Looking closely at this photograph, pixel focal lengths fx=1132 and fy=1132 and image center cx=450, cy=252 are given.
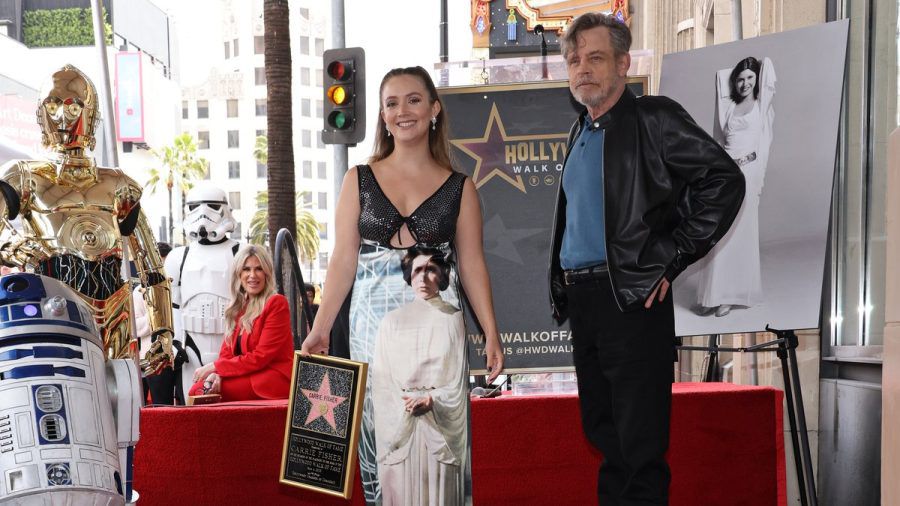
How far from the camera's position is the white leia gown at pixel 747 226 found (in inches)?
205

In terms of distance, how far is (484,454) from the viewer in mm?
5613

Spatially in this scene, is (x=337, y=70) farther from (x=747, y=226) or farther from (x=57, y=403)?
(x=57, y=403)

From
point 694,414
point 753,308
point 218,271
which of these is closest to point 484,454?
point 694,414

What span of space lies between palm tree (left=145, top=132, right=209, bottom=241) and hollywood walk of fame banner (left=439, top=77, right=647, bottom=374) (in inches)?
3302

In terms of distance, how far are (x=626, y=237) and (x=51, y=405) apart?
208 centimetres

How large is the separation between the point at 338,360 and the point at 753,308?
6.78ft

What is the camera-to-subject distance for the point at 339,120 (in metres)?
9.95

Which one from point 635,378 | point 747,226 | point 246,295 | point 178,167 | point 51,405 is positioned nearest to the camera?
point 51,405

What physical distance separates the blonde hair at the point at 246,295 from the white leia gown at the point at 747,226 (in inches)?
119

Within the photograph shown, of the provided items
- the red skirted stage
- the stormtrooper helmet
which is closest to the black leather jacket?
the red skirted stage

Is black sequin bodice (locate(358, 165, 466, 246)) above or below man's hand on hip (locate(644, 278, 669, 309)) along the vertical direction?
above

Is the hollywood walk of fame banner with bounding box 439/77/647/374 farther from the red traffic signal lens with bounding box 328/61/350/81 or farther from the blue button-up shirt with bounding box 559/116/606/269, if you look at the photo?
the red traffic signal lens with bounding box 328/61/350/81

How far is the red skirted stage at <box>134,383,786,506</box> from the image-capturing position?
5508mm

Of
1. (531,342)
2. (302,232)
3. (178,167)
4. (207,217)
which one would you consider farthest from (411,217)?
(302,232)
